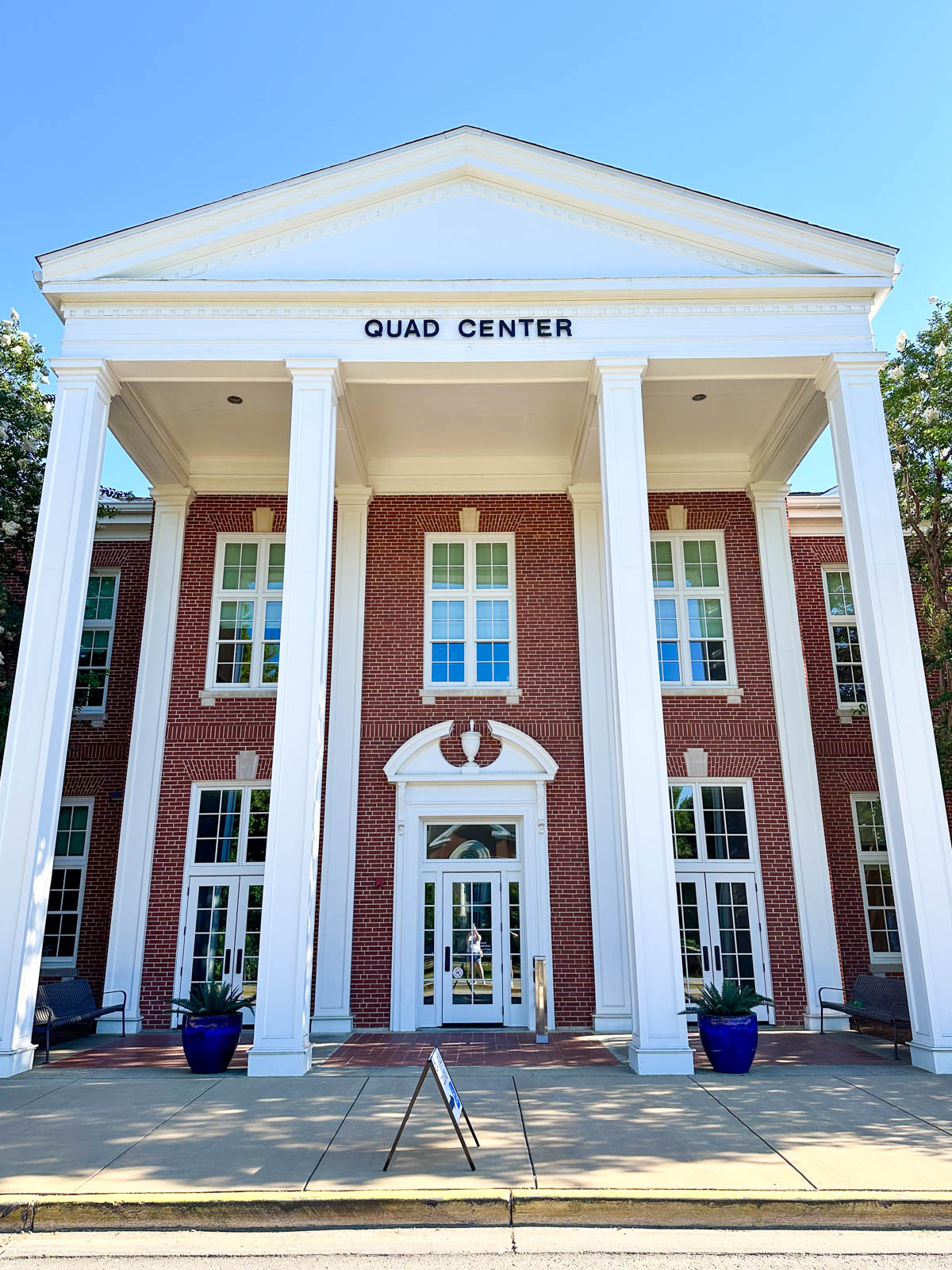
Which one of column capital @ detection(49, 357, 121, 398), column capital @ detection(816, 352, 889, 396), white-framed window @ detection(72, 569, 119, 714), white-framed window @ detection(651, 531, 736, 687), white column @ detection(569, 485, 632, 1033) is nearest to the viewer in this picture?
column capital @ detection(49, 357, 121, 398)

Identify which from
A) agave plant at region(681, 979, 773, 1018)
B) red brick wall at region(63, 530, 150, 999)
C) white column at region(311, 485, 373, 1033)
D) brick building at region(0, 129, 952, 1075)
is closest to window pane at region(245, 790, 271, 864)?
brick building at region(0, 129, 952, 1075)

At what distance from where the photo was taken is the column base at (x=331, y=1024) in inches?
508

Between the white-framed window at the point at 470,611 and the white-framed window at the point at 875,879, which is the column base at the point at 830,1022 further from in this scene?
the white-framed window at the point at 470,611

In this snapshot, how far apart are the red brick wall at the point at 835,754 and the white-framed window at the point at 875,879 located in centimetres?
13

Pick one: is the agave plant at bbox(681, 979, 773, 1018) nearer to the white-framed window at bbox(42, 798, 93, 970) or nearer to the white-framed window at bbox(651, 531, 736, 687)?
the white-framed window at bbox(651, 531, 736, 687)

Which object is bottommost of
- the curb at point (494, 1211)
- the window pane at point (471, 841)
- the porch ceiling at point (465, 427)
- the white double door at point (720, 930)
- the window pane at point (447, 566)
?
the curb at point (494, 1211)

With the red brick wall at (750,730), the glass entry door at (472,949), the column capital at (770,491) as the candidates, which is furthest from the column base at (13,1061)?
the column capital at (770,491)

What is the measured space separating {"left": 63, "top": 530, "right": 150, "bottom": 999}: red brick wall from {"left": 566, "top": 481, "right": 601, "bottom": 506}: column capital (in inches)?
295

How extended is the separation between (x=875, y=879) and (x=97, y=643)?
13360 mm

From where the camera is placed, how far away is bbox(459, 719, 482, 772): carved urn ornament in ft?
46.1

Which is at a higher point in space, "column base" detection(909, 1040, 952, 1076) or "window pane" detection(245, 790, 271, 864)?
"window pane" detection(245, 790, 271, 864)

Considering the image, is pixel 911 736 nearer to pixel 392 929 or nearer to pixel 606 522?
pixel 606 522

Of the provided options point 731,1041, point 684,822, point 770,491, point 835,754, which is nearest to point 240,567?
point 684,822

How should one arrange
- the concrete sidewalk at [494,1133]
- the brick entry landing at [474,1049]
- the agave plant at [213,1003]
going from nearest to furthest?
1. the concrete sidewalk at [494,1133]
2. the agave plant at [213,1003]
3. the brick entry landing at [474,1049]
